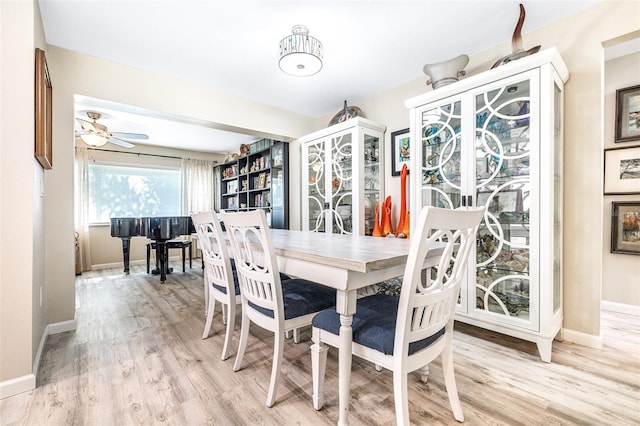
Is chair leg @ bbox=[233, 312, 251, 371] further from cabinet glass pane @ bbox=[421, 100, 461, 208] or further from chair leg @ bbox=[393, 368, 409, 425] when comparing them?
cabinet glass pane @ bbox=[421, 100, 461, 208]

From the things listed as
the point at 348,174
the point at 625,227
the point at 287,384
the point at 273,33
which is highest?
the point at 273,33

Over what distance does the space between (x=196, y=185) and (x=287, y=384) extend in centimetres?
544

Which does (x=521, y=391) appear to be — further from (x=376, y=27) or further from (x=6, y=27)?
(x=6, y=27)

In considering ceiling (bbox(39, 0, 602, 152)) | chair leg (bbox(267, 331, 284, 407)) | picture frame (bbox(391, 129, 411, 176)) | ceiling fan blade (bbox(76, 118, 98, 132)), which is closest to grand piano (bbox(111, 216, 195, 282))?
ceiling fan blade (bbox(76, 118, 98, 132))

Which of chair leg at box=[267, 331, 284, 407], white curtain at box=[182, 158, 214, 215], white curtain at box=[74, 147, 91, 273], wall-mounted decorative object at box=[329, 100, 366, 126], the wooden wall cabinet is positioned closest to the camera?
chair leg at box=[267, 331, 284, 407]

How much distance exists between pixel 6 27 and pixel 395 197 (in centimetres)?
309

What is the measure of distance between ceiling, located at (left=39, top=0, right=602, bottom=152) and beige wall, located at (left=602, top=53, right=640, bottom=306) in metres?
1.10

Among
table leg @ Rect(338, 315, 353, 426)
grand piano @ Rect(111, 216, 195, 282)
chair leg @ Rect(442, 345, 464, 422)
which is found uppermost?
grand piano @ Rect(111, 216, 195, 282)

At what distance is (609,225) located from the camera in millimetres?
2688

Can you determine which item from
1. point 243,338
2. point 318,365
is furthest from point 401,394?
point 243,338

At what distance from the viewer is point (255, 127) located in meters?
3.53

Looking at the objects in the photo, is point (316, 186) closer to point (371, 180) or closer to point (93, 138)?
point (371, 180)

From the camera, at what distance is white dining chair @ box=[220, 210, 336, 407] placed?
4.47ft

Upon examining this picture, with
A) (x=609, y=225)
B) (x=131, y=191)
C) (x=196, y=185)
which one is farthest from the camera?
(x=196, y=185)
